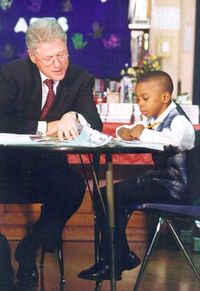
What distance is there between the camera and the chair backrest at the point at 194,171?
11.8ft

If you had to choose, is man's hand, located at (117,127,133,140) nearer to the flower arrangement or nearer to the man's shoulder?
the man's shoulder

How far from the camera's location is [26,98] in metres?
3.92

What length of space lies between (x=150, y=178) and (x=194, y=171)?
0.63ft

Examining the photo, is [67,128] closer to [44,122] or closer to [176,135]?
[44,122]

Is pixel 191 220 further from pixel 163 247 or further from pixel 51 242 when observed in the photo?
pixel 163 247

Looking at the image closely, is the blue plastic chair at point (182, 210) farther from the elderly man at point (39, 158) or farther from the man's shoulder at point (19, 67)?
the man's shoulder at point (19, 67)

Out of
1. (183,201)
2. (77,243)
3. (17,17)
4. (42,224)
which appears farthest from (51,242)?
(17,17)

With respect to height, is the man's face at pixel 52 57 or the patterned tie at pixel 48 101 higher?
the man's face at pixel 52 57

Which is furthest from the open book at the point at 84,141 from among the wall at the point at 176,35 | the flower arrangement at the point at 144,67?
the wall at the point at 176,35

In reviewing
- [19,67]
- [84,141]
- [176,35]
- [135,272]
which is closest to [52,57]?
[19,67]

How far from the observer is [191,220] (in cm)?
342

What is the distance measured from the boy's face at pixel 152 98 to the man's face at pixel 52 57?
345mm

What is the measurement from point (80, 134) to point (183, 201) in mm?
592

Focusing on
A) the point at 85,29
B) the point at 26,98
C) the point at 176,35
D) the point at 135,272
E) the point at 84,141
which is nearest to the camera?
the point at 84,141
